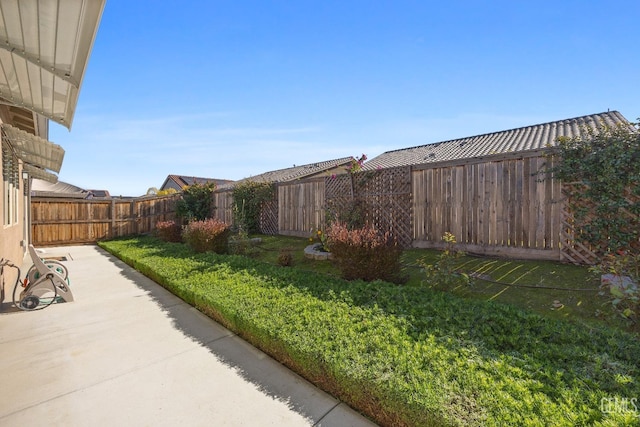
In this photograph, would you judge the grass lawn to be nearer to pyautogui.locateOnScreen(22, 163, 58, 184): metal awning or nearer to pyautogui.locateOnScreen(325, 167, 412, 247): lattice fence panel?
pyautogui.locateOnScreen(325, 167, 412, 247): lattice fence panel

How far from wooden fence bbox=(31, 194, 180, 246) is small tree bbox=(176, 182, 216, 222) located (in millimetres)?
891

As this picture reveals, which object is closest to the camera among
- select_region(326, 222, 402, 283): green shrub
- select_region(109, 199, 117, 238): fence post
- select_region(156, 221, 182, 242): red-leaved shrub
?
select_region(326, 222, 402, 283): green shrub

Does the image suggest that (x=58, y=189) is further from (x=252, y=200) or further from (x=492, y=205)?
(x=492, y=205)

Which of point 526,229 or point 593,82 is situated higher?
point 593,82

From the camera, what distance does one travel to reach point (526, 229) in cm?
558

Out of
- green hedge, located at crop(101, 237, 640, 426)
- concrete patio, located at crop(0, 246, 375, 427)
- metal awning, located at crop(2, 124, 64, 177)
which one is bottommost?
concrete patio, located at crop(0, 246, 375, 427)

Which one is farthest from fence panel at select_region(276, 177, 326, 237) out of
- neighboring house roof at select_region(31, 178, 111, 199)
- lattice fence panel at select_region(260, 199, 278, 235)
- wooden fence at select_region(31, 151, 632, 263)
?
neighboring house roof at select_region(31, 178, 111, 199)

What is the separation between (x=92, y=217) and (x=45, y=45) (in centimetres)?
1328

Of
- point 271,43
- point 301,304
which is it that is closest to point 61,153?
point 271,43

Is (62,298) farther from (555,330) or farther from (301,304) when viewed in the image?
(555,330)

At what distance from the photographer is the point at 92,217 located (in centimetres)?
1312

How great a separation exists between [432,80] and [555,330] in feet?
21.0

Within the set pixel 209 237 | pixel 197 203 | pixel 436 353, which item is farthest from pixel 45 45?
pixel 197 203

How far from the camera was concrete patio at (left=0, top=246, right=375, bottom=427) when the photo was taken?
7.14ft
